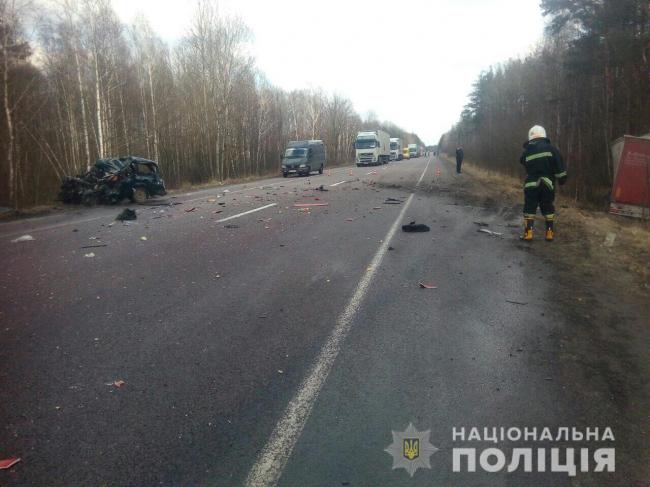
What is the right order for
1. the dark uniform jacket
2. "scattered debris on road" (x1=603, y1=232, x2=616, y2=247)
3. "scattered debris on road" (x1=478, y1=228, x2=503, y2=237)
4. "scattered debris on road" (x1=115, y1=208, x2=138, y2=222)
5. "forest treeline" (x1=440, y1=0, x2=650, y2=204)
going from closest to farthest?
the dark uniform jacket < "scattered debris on road" (x1=603, y1=232, x2=616, y2=247) < "scattered debris on road" (x1=478, y1=228, x2=503, y2=237) < "scattered debris on road" (x1=115, y1=208, x2=138, y2=222) < "forest treeline" (x1=440, y1=0, x2=650, y2=204)

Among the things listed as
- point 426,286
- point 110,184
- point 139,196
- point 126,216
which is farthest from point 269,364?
point 139,196

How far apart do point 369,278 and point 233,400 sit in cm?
334

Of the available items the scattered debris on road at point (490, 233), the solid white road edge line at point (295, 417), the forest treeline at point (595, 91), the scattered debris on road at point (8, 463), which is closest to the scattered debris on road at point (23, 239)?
the solid white road edge line at point (295, 417)

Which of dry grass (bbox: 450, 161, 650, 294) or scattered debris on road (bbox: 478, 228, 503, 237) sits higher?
scattered debris on road (bbox: 478, 228, 503, 237)

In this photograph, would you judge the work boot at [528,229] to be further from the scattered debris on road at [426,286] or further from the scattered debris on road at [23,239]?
the scattered debris on road at [23,239]

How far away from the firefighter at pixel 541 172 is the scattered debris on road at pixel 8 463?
28.0 feet

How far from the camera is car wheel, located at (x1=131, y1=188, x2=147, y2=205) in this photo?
654 inches

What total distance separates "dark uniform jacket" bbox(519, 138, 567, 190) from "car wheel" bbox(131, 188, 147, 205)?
13.5 metres

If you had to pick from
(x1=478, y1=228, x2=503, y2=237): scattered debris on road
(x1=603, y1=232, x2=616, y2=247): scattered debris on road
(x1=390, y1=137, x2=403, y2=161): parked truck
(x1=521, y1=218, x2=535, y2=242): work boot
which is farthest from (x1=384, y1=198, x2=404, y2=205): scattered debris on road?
(x1=390, y1=137, x2=403, y2=161): parked truck

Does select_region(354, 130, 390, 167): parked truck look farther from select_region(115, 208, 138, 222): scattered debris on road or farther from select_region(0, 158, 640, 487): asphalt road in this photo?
select_region(0, 158, 640, 487): asphalt road

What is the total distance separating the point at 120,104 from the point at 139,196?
20482 mm

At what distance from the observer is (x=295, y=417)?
9.61 feet

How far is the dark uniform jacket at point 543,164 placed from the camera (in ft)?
28.1

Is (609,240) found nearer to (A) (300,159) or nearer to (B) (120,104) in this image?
(A) (300,159)
